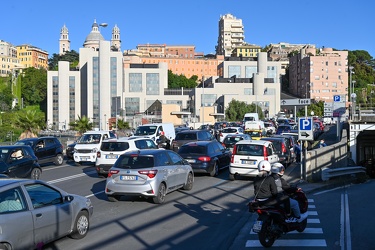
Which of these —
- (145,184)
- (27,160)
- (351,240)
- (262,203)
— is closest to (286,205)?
(262,203)

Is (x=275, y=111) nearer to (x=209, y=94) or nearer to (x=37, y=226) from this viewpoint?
(x=209, y=94)

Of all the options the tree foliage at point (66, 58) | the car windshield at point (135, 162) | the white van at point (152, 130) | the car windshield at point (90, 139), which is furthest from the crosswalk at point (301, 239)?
the tree foliage at point (66, 58)

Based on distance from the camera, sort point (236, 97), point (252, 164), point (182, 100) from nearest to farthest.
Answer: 1. point (252, 164)
2. point (236, 97)
3. point (182, 100)

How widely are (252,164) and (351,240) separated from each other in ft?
29.7

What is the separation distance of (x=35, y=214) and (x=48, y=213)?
1.37 feet

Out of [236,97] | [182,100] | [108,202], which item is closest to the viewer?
[108,202]

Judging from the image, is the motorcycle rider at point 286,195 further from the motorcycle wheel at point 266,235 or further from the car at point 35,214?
the car at point 35,214

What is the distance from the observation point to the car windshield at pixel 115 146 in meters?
19.8

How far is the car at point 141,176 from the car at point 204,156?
5268mm

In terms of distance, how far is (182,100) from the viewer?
120 metres

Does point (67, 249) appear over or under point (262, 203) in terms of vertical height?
under

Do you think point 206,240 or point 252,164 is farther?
point 252,164

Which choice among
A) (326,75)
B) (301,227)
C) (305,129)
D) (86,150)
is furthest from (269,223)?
(326,75)

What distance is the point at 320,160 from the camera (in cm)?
1912
